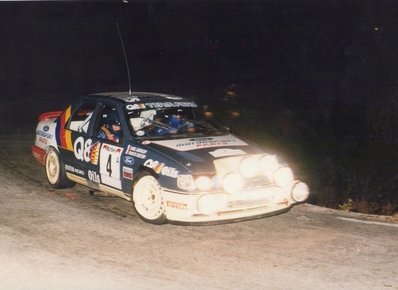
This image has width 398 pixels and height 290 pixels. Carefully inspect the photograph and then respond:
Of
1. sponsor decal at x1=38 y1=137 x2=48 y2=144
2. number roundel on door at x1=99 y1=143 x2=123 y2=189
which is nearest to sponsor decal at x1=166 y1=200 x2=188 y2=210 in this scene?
number roundel on door at x1=99 y1=143 x2=123 y2=189

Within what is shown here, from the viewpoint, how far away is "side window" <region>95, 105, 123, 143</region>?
695 centimetres

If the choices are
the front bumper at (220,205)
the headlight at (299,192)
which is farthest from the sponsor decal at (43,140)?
the headlight at (299,192)

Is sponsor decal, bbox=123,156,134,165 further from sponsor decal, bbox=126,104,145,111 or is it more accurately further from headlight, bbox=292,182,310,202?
headlight, bbox=292,182,310,202

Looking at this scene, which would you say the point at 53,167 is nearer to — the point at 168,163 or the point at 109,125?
the point at 109,125

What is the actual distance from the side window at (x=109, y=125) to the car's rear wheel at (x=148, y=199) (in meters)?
0.77

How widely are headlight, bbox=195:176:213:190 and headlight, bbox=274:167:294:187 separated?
801mm

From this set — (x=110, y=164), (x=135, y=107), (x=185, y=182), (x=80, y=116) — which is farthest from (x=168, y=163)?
(x=80, y=116)

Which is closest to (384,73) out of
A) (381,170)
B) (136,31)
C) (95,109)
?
(381,170)

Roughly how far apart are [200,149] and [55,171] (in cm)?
259

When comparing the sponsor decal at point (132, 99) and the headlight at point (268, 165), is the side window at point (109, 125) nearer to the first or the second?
the sponsor decal at point (132, 99)

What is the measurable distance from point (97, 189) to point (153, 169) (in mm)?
1268

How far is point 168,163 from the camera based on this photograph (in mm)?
6113

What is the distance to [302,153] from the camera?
13.6 metres

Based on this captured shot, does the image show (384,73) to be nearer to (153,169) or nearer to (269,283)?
(153,169)
